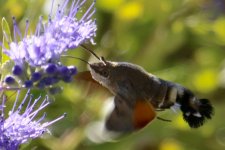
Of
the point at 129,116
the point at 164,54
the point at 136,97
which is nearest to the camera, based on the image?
the point at 129,116

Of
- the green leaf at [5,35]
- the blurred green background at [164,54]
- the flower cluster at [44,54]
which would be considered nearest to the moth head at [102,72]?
the flower cluster at [44,54]

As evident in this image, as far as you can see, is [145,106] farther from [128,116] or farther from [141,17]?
[141,17]

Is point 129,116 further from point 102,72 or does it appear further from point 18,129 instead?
point 18,129

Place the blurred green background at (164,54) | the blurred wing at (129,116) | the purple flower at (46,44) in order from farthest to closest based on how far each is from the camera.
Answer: the blurred green background at (164,54), the purple flower at (46,44), the blurred wing at (129,116)

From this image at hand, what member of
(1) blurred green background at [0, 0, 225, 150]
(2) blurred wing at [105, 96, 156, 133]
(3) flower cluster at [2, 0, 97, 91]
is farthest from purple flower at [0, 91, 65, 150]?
(1) blurred green background at [0, 0, 225, 150]

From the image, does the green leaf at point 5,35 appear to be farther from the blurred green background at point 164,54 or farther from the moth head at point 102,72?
the blurred green background at point 164,54

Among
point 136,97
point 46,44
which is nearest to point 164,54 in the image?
point 136,97

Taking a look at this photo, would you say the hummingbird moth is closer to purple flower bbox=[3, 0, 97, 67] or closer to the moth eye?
the moth eye
